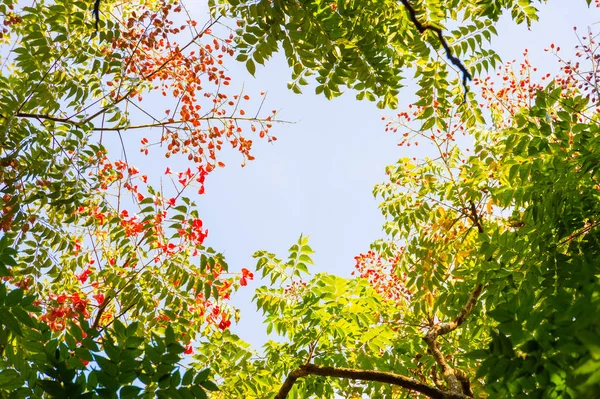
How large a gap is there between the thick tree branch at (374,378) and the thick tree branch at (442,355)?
1292mm

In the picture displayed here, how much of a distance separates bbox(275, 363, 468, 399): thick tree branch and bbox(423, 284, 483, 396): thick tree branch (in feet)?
4.24

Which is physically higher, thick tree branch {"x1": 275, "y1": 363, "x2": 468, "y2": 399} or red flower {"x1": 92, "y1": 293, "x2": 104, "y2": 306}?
red flower {"x1": 92, "y1": 293, "x2": 104, "y2": 306}

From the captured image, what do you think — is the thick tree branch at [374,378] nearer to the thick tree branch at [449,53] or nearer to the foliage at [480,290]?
the foliage at [480,290]

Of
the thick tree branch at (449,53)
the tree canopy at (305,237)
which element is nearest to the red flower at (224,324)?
the tree canopy at (305,237)

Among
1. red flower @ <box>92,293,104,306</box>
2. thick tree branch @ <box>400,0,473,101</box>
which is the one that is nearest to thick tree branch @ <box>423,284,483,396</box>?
thick tree branch @ <box>400,0,473,101</box>

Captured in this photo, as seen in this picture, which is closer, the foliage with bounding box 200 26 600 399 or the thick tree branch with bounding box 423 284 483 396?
the foliage with bounding box 200 26 600 399

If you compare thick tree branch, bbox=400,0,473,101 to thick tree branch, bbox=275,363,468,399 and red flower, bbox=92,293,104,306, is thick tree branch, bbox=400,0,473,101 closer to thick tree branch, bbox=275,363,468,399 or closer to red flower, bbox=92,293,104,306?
thick tree branch, bbox=275,363,468,399

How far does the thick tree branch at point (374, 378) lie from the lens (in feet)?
11.4

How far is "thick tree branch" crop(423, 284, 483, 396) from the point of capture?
16.1 feet

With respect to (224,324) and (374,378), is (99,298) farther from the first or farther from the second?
(374,378)

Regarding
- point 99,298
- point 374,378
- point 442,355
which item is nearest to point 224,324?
point 99,298

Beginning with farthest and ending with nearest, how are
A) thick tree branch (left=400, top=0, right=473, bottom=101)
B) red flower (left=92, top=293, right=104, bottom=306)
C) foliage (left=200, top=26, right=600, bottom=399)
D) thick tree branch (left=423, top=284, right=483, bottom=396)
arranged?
red flower (left=92, top=293, right=104, bottom=306), thick tree branch (left=423, top=284, right=483, bottom=396), thick tree branch (left=400, top=0, right=473, bottom=101), foliage (left=200, top=26, right=600, bottom=399)

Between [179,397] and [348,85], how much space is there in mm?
3426

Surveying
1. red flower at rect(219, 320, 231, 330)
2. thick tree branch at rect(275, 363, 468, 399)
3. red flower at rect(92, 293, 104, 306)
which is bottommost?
thick tree branch at rect(275, 363, 468, 399)
